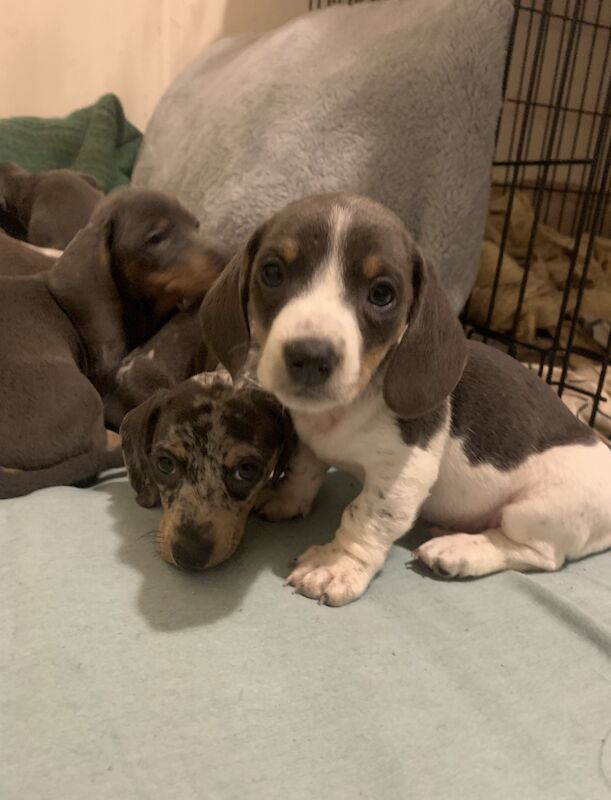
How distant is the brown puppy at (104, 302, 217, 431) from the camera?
2.36 m

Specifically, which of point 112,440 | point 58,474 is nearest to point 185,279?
point 112,440

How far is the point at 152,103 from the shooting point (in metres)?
4.30

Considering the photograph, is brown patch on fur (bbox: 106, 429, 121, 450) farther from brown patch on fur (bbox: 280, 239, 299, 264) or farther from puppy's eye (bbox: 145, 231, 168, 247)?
brown patch on fur (bbox: 280, 239, 299, 264)

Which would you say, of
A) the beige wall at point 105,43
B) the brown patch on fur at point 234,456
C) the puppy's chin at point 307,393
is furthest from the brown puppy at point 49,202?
the puppy's chin at point 307,393

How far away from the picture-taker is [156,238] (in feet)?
8.13

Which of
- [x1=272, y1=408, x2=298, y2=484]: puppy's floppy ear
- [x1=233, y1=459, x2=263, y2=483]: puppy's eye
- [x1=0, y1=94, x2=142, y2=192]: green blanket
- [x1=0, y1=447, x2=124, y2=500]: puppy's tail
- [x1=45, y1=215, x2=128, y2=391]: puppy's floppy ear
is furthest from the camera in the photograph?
[x1=0, y1=94, x2=142, y2=192]: green blanket

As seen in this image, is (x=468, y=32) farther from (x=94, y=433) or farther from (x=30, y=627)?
(x=30, y=627)

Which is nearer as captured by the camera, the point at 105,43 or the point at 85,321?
the point at 85,321

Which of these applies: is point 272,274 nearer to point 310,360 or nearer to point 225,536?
point 310,360

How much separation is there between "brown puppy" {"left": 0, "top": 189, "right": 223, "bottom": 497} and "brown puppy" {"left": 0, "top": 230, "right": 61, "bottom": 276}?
370 millimetres

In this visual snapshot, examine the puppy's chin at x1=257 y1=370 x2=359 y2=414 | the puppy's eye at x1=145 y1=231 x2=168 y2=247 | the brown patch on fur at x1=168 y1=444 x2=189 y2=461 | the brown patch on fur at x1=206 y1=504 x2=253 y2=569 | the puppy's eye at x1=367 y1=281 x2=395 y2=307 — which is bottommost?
the brown patch on fur at x1=206 y1=504 x2=253 y2=569

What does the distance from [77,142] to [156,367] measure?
2.14m

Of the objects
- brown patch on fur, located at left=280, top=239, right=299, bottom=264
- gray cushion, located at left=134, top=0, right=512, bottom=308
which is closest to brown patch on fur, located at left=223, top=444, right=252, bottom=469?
brown patch on fur, located at left=280, top=239, right=299, bottom=264

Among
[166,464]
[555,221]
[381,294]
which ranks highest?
[381,294]
